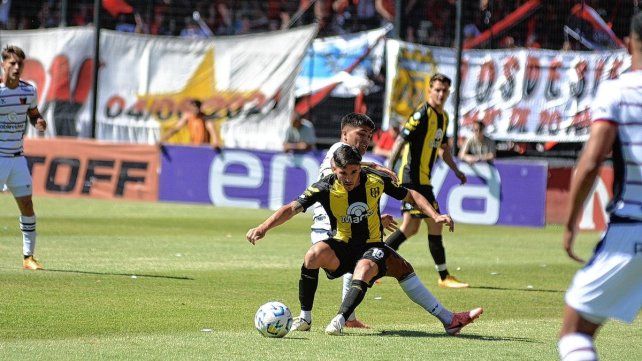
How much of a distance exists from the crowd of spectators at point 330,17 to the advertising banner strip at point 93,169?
3889mm

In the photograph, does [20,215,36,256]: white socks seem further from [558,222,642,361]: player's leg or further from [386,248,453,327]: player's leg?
[558,222,642,361]: player's leg

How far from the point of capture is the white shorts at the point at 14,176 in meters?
13.2

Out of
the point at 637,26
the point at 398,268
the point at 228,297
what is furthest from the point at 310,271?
the point at 637,26

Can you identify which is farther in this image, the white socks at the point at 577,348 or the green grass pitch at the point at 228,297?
the green grass pitch at the point at 228,297

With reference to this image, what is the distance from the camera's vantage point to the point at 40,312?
1003cm

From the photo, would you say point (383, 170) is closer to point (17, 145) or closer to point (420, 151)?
point (420, 151)

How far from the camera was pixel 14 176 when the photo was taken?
13.3 m

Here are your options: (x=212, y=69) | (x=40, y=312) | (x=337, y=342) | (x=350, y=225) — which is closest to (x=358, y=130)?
(x=350, y=225)

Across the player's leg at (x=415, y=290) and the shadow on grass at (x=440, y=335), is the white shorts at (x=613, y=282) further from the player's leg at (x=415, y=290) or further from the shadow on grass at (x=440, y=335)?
the player's leg at (x=415, y=290)

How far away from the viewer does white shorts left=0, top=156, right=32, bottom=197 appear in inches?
521

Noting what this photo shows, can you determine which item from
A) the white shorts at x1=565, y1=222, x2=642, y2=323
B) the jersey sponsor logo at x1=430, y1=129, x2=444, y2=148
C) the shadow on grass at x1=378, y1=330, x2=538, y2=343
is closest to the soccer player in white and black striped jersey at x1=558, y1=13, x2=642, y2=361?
the white shorts at x1=565, y1=222, x2=642, y2=323

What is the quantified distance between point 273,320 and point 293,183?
14.6 meters

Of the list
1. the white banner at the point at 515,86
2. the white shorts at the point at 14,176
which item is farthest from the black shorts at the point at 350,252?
the white banner at the point at 515,86

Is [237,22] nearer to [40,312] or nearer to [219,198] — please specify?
[219,198]
